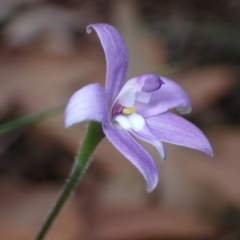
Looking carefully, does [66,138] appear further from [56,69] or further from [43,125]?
[56,69]

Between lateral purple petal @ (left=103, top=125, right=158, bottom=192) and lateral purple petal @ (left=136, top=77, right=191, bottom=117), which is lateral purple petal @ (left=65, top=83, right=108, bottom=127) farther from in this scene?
lateral purple petal @ (left=136, top=77, right=191, bottom=117)

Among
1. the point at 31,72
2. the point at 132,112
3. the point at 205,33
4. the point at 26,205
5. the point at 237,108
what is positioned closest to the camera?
the point at 132,112

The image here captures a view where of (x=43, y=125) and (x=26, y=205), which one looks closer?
(x=26, y=205)

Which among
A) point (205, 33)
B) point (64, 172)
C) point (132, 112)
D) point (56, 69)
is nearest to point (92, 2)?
point (205, 33)

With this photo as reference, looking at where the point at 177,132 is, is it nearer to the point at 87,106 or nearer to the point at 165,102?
the point at 165,102

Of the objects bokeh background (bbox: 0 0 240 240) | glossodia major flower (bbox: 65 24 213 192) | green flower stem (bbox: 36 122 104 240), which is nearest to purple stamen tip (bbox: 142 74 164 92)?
glossodia major flower (bbox: 65 24 213 192)

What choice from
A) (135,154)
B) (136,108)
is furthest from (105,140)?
(135,154)
